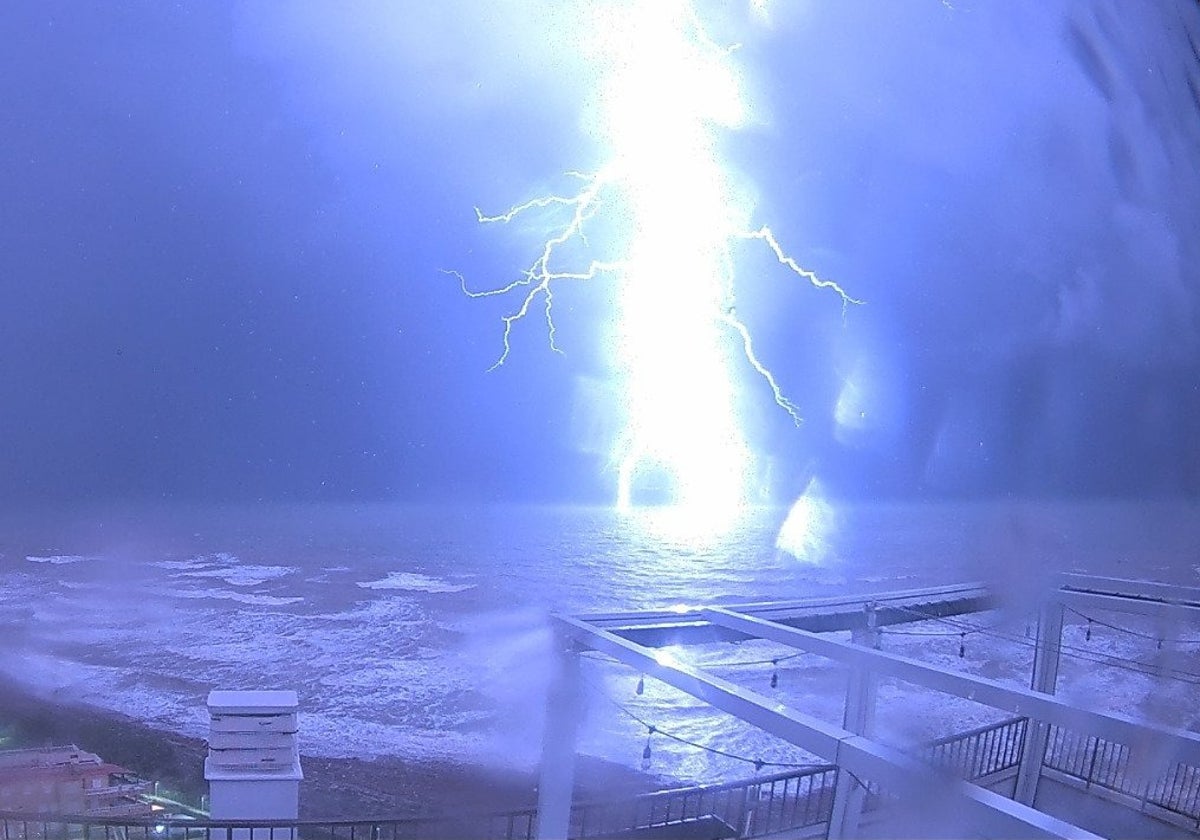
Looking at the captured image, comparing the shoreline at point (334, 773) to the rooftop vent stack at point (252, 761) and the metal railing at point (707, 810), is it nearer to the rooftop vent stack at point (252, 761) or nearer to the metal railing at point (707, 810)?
the metal railing at point (707, 810)

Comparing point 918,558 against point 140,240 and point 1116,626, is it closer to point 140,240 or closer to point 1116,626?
point 1116,626

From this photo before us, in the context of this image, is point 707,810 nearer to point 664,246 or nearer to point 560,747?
point 560,747

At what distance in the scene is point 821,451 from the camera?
9.25ft

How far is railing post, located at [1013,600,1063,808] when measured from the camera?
3293 millimetres

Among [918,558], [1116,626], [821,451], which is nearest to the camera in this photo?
[821,451]

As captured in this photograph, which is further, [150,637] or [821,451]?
[821,451]

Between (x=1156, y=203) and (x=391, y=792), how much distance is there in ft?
10.8

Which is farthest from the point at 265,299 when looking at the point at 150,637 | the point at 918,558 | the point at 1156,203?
the point at 1156,203

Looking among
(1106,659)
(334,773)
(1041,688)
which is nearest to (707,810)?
(334,773)

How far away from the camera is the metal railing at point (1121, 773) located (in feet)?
9.72

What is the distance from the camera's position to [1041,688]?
331 cm

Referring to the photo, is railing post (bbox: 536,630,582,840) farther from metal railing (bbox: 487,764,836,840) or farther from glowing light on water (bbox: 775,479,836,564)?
A: glowing light on water (bbox: 775,479,836,564)

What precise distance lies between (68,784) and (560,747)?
119 centimetres

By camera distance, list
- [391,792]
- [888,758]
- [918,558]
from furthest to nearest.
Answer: [918,558]
[391,792]
[888,758]
